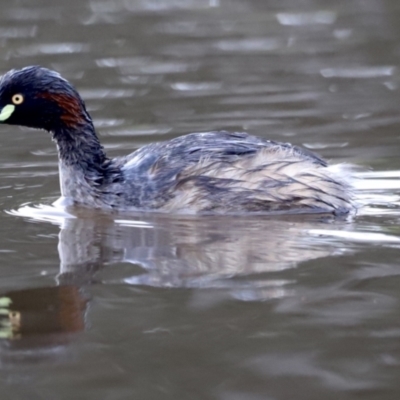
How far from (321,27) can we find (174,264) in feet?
30.0

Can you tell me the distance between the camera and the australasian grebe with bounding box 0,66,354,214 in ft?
25.1

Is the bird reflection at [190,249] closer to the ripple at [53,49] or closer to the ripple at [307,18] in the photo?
the ripple at [53,49]

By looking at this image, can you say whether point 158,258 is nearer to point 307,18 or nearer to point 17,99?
point 17,99

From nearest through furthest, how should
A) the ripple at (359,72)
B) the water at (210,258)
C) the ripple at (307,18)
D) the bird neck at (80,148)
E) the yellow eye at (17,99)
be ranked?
1. the water at (210,258)
2. the yellow eye at (17,99)
3. the bird neck at (80,148)
4. the ripple at (359,72)
5. the ripple at (307,18)

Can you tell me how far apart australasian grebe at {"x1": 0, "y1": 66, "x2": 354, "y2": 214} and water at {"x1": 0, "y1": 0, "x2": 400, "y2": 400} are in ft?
0.60

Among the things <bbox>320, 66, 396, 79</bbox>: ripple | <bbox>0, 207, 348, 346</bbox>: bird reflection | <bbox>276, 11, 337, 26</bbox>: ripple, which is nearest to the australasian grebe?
<bbox>0, 207, 348, 346</bbox>: bird reflection

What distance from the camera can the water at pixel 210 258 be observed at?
15.6 ft

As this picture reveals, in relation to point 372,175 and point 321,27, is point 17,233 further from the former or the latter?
point 321,27

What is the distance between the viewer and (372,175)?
339 inches

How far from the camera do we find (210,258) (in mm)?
6527

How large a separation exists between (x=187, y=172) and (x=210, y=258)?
128 centimetres

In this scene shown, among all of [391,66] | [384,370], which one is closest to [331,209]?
[384,370]

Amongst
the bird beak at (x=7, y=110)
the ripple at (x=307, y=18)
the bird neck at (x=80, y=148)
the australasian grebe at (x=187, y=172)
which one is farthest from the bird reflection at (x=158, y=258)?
the ripple at (x=307, y=18)

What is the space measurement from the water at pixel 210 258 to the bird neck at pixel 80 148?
0.40 meters
